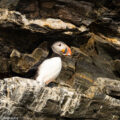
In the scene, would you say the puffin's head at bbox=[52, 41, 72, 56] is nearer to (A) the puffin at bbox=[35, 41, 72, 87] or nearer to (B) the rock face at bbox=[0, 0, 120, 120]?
(A) the puffin at bbox=[35, 41, 72, 87]

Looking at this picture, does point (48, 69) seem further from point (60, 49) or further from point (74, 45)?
point (74, 45)

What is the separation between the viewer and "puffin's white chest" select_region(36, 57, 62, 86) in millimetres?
5797

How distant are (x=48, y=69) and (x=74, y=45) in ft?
6.26

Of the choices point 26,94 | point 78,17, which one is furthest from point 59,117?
point 78,17

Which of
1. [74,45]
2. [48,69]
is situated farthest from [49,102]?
[74,45]

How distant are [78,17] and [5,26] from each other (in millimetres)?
1866

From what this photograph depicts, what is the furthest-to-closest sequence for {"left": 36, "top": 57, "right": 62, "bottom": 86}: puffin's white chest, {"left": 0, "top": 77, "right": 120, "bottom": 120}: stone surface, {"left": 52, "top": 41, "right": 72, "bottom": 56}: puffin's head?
{"left": 52, "top": 41, "right": 72, "bottom": 56}: puffin's head, {"left": 36, "top": 57, "right": 62, "bottom": 86}: puffin's white chest, {"left": 0, "top": 77, "right": 120, "bottom": 120}: stone surface

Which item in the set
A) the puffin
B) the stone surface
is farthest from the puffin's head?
the stone surface

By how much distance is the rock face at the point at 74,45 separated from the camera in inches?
219

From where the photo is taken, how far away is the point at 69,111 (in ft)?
17.0

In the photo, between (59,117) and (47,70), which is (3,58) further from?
(59,117)

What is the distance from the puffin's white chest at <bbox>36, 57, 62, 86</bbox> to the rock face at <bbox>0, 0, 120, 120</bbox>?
21 centimetres

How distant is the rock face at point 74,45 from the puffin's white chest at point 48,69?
0.21 metres

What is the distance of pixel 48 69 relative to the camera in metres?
5.82
